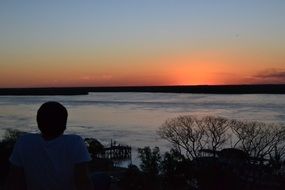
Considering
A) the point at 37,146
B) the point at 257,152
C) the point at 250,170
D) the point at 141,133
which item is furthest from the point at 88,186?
the point at 141,133

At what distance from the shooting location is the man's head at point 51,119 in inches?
110

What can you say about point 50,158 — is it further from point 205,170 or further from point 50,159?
point 205,170

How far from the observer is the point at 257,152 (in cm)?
3694

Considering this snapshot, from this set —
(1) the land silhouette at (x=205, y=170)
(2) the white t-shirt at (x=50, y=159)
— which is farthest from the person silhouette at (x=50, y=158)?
(1) the land silhouette at (x=205, y=170)

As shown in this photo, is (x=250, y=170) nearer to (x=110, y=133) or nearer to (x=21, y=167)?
(x=21, y=167)

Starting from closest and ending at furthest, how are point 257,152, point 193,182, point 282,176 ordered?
point 193,182 → point 282,176 → point 257,152

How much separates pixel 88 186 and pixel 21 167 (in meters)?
0.46

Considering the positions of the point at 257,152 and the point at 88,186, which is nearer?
the point at 88,186

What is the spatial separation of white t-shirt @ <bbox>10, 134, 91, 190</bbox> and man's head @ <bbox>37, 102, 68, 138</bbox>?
5 cm

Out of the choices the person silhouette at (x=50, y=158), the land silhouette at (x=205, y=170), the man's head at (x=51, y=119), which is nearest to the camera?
the person silhouette at (x=50, y=158)

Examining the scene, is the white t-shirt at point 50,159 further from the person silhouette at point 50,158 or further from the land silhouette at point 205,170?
the land silhouette at point 205,170

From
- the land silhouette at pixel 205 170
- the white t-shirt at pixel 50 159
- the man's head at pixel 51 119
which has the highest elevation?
the man's head at pixel 51 119

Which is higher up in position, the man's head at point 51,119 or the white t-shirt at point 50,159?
the man's head at point 51,119

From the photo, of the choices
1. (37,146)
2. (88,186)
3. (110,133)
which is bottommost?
(110,133)
